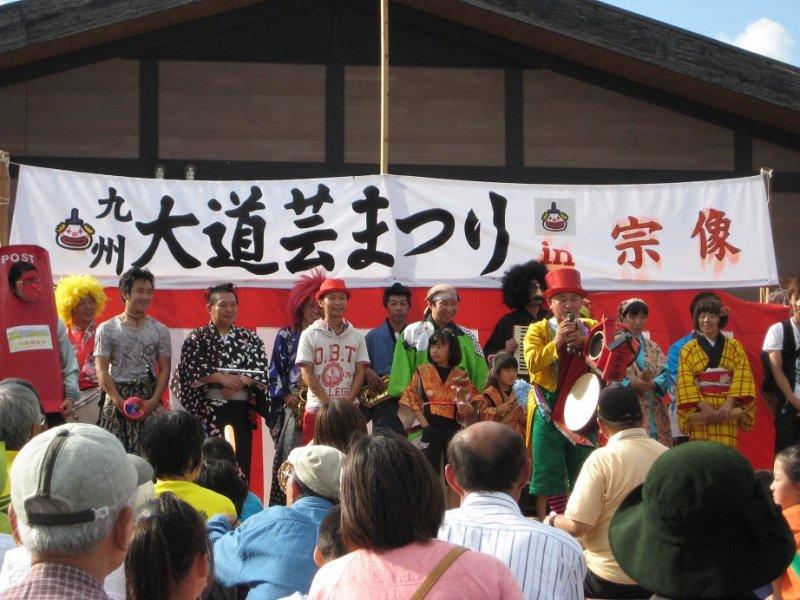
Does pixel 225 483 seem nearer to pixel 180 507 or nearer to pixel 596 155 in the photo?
pixel 180 507

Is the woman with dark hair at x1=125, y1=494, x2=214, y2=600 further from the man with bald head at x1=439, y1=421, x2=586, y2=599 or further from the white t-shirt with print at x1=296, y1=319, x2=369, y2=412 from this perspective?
the white t-shirt with print at x1=296, y1=319, x2=369, y2=412

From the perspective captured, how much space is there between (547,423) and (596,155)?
A: 4295 millimetres

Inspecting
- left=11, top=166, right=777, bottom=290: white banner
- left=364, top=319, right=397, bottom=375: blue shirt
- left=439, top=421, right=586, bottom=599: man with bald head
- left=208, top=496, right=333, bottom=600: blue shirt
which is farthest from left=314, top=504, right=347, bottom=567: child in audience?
left=11, top=166, right=777, bottom=290: white banner

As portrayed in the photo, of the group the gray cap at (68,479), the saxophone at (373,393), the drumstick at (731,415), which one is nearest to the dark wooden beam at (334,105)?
the saxophone at (373,393)

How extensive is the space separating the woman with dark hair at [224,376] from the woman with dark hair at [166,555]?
4227 millimetres

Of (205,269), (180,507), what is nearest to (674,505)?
(180,507)

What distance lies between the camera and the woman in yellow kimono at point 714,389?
678 cm

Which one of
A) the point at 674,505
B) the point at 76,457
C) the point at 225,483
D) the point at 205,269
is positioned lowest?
the point at 225,483

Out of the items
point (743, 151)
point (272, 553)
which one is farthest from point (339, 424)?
point (743, 151)

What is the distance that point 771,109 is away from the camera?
9.30m

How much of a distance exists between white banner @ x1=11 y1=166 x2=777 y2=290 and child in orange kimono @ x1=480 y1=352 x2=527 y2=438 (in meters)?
0.81

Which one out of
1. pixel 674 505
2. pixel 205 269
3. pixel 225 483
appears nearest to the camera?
pixel 674 505

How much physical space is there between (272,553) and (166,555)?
0.92 meters

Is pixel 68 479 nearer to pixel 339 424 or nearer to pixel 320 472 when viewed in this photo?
pixel 320 472
